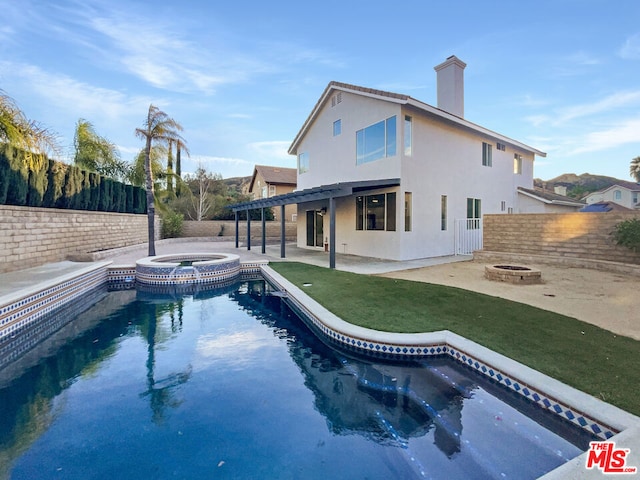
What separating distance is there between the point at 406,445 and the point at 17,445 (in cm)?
378

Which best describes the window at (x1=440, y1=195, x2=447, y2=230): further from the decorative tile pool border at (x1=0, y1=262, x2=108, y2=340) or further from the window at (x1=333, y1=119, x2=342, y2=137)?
the decorative tile pool border at (x1=0, y1=262, x2=108, y2=340)

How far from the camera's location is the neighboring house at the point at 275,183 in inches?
1165

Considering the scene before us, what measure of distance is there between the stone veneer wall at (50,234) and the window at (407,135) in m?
13.5

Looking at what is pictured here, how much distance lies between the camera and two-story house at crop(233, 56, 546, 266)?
12.5m

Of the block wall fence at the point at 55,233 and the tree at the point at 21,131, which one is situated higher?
the tree at the point at 21,131

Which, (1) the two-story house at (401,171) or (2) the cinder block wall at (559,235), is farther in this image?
(1) the two-story house at (401,171)

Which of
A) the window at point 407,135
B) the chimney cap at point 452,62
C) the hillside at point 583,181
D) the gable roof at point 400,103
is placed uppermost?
the hillside at point 583,181

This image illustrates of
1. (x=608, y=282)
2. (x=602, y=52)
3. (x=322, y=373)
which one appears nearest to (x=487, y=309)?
(x=322, y=373)

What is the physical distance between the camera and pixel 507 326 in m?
5.24

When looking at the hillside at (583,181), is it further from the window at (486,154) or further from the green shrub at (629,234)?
the green shrub at (629,234)

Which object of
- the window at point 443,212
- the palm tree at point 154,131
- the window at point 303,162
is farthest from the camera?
the window at point 303,162

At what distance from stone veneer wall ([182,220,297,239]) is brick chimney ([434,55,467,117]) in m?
14.0

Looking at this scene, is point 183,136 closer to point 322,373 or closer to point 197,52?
point 197,52

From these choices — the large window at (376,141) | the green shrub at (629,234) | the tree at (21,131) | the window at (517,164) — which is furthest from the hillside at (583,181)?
the tree at (21,131)
